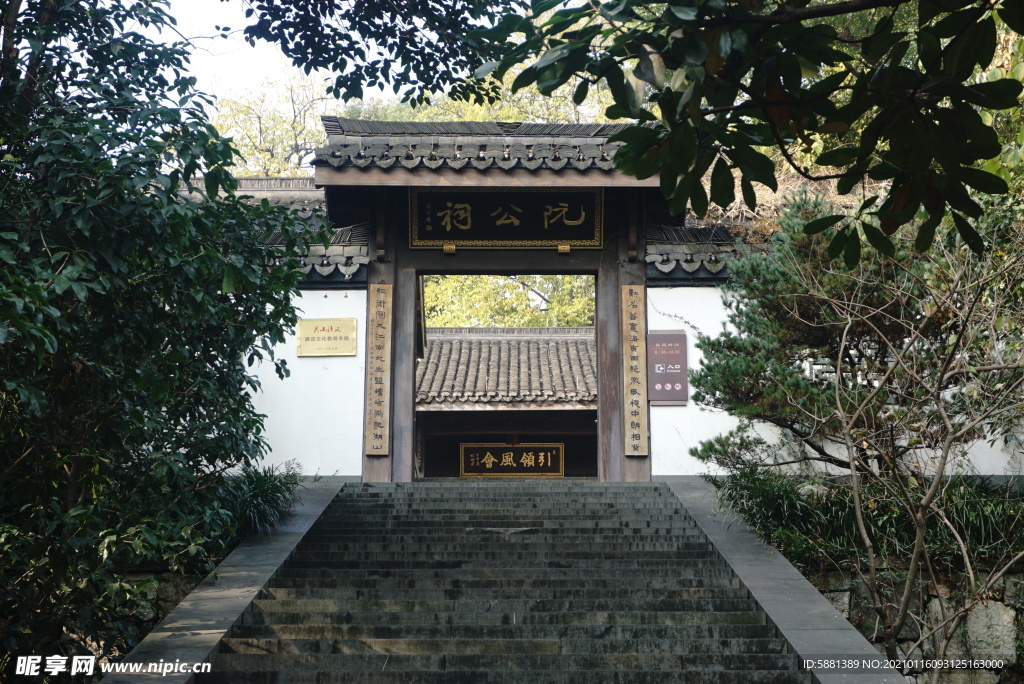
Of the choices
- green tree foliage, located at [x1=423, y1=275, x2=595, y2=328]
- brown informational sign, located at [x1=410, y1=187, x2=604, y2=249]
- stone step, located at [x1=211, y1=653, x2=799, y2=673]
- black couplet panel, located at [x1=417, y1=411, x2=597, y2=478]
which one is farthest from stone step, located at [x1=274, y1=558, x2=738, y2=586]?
green tree foliage, located at [x1=423, y1=275, x2=595, y2=328]

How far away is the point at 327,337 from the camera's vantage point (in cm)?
929

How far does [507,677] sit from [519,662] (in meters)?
0.11

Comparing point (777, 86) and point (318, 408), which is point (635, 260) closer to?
point (318, 408)

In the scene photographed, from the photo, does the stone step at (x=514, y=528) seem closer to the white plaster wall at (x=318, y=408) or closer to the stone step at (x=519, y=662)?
the stone step at (x=519, y=662)

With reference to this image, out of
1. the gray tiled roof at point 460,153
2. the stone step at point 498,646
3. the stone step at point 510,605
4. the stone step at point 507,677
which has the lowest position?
the stone step at point 507,677

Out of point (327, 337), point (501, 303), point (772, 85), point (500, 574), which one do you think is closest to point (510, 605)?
point (500, 574)

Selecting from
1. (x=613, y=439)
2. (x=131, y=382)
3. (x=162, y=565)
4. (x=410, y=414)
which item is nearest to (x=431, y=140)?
(x=410, y=414)

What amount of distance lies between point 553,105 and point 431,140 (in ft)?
31.3

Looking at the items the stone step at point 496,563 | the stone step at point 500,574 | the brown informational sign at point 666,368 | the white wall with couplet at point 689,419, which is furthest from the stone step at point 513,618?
the brown informational sign at point 666,368

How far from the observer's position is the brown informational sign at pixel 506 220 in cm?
946

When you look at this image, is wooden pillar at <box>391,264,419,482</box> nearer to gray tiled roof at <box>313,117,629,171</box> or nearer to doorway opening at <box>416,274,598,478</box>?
gray tiled roof at <box>313,117,629,171</box>

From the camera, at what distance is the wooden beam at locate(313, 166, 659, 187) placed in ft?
28.1

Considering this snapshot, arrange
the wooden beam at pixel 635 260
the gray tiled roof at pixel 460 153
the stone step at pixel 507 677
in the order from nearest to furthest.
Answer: the stone step at pixel 507 677 → the gray tiled roof at pixel 460 153 → the wooden beam at pixel 635 260

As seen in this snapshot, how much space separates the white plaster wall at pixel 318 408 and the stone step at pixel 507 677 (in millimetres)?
4631
